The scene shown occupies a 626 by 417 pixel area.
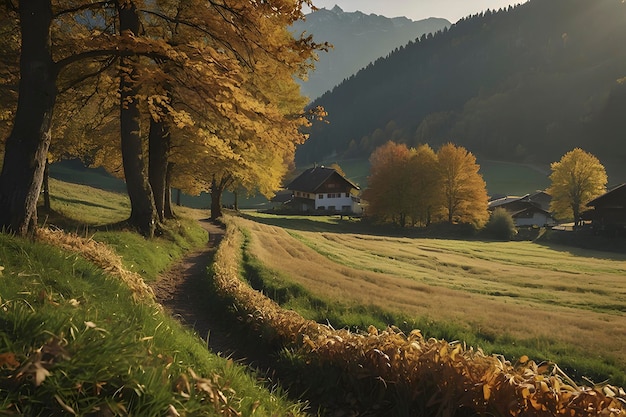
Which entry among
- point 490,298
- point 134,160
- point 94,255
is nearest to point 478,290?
point 490,298

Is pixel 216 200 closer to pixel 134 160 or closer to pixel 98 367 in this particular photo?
pixel 134 160

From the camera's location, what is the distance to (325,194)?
8594 centimetres

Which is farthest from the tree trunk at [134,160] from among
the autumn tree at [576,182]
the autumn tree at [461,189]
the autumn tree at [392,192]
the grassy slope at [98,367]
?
the autumn tree at [576,182]

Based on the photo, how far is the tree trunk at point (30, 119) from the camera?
7.73 m

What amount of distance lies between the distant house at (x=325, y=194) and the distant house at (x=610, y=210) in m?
40.1

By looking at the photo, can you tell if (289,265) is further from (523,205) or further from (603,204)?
(523,205)

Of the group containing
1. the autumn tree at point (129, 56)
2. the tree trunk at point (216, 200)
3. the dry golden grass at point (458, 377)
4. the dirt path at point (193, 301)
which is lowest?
the dirt path at point (193, 301)

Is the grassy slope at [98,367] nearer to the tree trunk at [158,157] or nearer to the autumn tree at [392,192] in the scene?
the tree trunk at [158,157]

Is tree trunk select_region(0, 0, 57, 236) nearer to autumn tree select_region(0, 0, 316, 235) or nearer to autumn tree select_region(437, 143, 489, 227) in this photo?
autumn tree select_region(0, 0, 316, 235)

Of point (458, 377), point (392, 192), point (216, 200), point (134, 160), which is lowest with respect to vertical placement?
point (458, 377)

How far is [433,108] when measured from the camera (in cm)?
19812

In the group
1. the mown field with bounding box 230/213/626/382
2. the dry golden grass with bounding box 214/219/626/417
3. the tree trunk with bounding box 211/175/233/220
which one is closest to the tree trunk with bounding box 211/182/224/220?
the tree trunk with bounding box 211/175/233/220

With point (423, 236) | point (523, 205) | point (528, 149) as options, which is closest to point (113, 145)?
point (423, 236)

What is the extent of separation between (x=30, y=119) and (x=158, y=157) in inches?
374
